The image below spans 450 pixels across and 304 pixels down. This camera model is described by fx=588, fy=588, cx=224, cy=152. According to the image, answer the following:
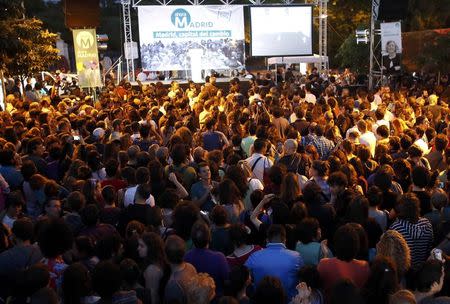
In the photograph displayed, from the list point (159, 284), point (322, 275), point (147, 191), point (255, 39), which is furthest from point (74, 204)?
point (255, 39)

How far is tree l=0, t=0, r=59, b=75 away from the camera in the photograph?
12.1m

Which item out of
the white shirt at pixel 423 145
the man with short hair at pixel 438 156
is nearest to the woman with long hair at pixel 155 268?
the man with short hair at pixel 438 156

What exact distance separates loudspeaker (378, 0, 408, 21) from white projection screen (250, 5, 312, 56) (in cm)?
590

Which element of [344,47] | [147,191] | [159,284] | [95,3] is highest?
[95,3]

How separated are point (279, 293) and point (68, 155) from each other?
16.5 ft

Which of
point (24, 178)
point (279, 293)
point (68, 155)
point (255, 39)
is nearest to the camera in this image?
point (279, 293)

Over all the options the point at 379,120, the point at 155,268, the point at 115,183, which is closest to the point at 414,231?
the point at 155,268

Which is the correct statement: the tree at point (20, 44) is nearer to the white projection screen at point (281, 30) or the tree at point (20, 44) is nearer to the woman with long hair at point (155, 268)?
the white projection screen at point (281, 30)

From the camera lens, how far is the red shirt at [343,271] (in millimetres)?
3879

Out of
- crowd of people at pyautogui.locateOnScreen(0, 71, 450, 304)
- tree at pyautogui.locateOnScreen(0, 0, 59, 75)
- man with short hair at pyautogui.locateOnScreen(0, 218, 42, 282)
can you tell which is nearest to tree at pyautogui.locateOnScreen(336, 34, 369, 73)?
tree at pyautogui.locateOnScreen(0, 0, 59, 75)

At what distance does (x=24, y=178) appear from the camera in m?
6.57

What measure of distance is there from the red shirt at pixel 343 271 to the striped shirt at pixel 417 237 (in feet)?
2.95

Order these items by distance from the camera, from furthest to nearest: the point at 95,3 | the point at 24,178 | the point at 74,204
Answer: the point at 95,3, the point at 24,178, the point at 74,204

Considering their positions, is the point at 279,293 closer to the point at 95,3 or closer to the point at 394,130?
the point at 394,130
